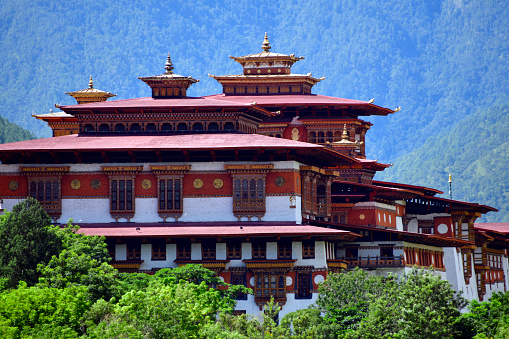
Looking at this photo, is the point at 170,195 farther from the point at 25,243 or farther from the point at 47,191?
the point at 25,243

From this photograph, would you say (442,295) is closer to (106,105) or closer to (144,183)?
(144,183)

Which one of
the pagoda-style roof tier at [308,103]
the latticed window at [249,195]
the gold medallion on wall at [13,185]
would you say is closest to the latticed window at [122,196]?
the gold medallion on wall at [13,185]

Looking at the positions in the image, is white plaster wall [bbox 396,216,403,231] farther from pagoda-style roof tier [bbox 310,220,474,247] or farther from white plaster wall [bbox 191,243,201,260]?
white plaster wall [bbox 191,243,201,260]

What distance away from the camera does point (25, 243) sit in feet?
198

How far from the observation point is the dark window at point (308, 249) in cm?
7056

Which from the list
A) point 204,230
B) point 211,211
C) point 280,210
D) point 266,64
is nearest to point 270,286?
point 280,210

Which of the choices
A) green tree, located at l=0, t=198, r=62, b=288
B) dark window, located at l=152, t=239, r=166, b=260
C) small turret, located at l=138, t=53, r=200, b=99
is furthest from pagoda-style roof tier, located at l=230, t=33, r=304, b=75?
green tree, located at l=0, t=198, r=62, b=288

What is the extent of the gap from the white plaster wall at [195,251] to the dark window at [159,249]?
1.82 meters

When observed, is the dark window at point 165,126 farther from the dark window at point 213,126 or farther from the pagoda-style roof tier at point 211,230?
the pagoda-style roof tier at point 211,230

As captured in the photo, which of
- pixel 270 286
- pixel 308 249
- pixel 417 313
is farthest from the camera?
pixel 308 249

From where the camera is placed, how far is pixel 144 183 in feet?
A: 237

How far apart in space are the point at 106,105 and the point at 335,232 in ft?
65.3

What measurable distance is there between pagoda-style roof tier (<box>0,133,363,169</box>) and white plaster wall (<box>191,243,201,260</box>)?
591 centimetres

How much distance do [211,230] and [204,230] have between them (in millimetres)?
444
